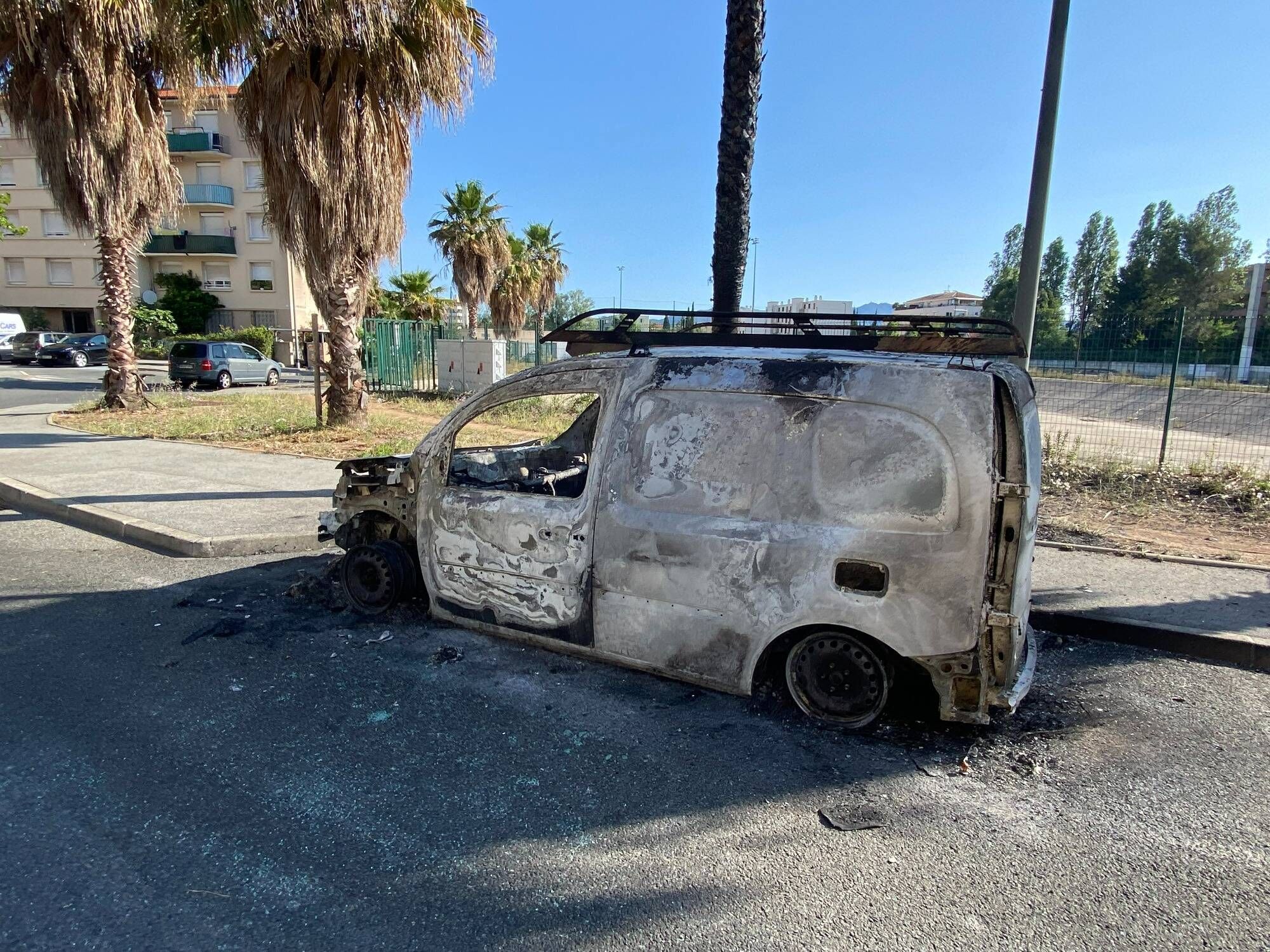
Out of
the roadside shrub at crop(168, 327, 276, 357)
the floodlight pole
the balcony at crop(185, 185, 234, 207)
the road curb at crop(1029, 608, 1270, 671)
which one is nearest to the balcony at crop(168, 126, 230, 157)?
the balcony at crop(185, 185, 234, 207)

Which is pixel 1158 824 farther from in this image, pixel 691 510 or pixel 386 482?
pixel 386 482

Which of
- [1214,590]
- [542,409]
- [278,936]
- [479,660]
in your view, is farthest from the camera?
[542,409]

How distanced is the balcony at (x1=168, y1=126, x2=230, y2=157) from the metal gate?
1207 inches

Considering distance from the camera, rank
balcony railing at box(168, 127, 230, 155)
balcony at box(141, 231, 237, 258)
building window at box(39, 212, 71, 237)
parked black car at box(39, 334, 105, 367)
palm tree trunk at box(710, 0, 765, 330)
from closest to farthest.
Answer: palm tree trunk at box(710, 0, 765, 330) → parked black car at box(39, 334, 105, 367) → balcony railing at box(168, 127, 230, 155) → balcony at box(141, 231, 237, 258) → building window at box(39, 212, 71, 237)

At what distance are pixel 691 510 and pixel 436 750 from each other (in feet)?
5.31

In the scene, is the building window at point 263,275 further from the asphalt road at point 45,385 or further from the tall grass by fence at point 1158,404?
the tall grass by fence at point 1158,404

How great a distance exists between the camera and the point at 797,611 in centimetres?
327

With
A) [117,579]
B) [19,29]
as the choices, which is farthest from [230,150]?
[117,579]

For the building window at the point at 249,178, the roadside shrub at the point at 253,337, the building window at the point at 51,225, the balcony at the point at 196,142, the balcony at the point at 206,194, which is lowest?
the roadside shrub at the point at 253,337

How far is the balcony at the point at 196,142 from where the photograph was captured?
4191 centimetres

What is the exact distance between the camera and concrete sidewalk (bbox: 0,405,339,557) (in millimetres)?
6406

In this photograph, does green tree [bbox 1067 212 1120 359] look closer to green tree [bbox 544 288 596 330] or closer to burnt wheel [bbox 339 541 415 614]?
green tree [bbox 544 288 596 330]

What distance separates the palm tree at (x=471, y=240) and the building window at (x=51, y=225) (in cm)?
2811

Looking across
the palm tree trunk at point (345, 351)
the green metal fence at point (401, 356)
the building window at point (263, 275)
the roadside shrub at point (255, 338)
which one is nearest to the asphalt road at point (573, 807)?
the palm tree trunk at point (345, 351)
